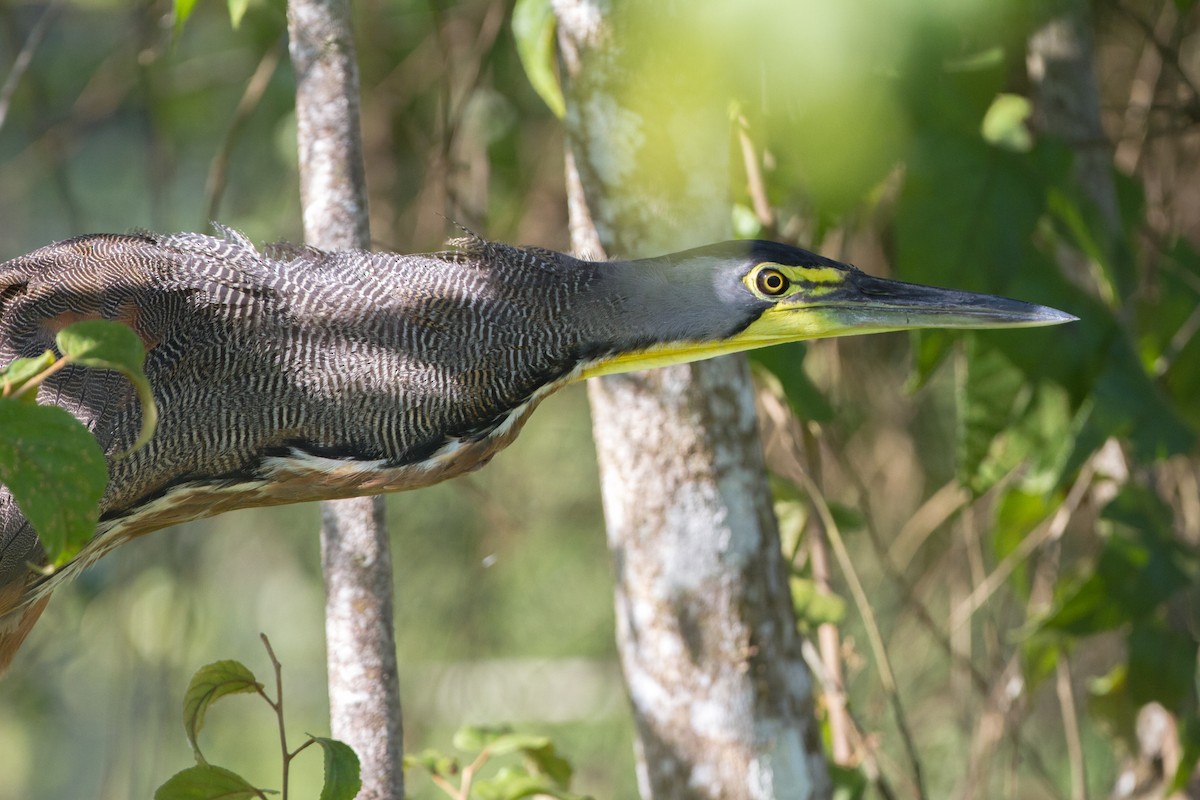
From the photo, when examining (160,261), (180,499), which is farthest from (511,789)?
(160,261)

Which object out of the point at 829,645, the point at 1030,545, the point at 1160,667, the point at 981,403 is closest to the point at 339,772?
the point at 829,645

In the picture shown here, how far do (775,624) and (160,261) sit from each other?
1233 mm

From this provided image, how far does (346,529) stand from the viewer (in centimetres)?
224

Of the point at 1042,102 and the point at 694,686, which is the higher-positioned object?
the point at 1042,102

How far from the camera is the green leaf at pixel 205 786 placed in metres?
1.72

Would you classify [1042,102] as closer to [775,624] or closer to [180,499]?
[775,624]

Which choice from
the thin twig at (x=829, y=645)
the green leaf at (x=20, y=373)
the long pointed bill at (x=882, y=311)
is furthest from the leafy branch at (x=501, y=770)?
the green leaf at (x=20, y=373)

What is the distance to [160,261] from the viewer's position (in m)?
2.11

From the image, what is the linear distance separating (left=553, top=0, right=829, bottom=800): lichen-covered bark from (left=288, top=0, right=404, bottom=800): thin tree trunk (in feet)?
Result: 1.37

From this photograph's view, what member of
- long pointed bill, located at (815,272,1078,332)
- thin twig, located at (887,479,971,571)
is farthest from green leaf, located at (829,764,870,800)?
thin twig, located at (887,479,971,571)

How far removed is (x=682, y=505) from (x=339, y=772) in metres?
0.85

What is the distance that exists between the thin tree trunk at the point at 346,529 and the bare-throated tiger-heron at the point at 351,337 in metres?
0.16

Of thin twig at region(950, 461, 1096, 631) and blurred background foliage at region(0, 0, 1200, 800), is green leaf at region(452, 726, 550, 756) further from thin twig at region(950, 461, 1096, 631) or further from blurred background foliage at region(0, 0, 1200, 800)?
thin twig at region(950, 461, 1096, 631)

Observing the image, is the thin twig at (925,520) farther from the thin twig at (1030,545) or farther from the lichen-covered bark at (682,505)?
the lichen-covered bark at (682,505)
